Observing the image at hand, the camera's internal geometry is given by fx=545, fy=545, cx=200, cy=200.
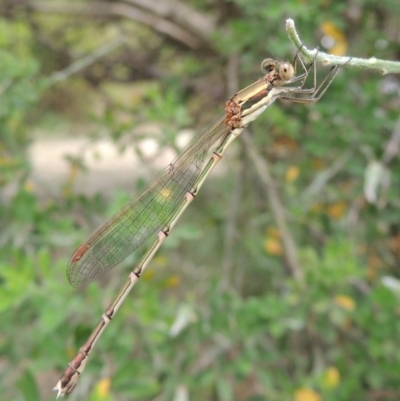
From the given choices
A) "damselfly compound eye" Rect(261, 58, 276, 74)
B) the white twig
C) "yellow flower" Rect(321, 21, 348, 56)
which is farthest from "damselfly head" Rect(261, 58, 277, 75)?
"yellow flower" Rect(321, 21, 348, 56)

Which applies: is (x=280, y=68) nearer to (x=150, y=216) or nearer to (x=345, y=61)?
(x=345, y=61)

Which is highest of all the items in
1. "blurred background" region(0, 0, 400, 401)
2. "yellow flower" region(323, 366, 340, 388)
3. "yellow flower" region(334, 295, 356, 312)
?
"blurred background" region(0, 0, 400, 401)

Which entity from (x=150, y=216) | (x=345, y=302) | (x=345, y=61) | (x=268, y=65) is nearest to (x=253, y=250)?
(x=345, y=302)

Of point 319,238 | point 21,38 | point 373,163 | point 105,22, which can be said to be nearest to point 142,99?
point 105,22

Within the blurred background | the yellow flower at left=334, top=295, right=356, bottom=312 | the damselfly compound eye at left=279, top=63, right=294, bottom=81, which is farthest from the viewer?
the yellow flower at left=334, top=295, right=356, bottom=312

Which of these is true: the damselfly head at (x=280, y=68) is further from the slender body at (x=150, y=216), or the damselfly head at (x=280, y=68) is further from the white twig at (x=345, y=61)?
the white twig at (x=345, y=61)

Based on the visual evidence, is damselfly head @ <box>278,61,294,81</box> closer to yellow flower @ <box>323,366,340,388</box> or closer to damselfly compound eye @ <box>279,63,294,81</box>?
damselfly compound eye @ <box>279,63,294,81</box>

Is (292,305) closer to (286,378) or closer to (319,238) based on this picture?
(286,378)
